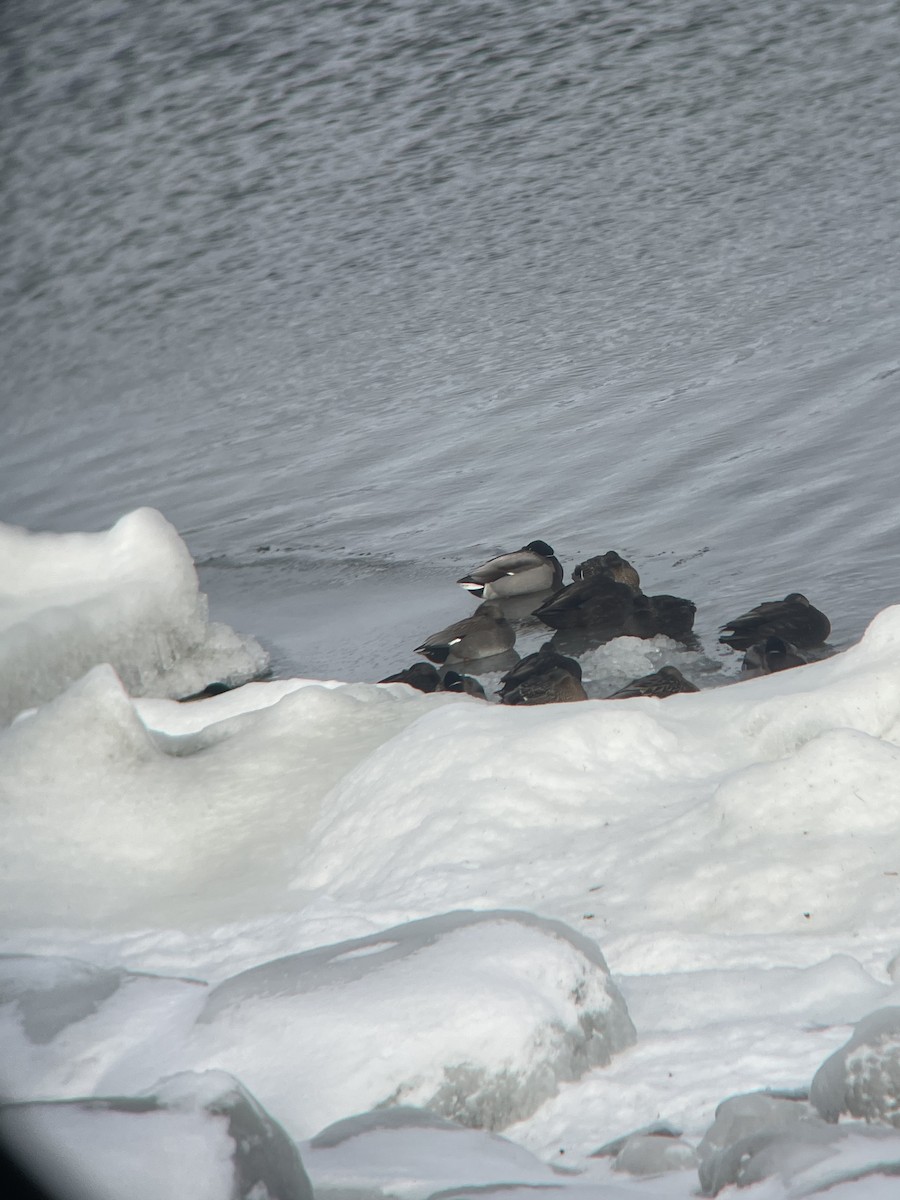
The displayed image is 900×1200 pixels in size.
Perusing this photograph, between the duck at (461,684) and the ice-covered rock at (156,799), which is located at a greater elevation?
the ice-covered rock at (156,799)

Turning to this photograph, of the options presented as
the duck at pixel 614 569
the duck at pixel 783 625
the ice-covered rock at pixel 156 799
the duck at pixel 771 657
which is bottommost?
the duck at pixel 614 569

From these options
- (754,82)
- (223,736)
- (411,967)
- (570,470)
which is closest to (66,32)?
(754,82)

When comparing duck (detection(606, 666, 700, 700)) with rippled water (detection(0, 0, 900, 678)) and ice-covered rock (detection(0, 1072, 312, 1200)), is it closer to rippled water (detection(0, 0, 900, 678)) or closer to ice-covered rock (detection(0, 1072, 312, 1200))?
rippled water (detection(0, 0, 900, 678))

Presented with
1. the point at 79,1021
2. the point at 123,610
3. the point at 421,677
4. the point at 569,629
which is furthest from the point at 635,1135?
the point at 123,610

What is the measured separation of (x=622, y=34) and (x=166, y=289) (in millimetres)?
6705

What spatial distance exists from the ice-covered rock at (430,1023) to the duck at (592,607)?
12.2 feet

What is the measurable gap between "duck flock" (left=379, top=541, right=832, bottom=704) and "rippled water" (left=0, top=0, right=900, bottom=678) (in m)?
0.36

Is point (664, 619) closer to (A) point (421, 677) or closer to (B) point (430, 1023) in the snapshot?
(A) point (421, 677)

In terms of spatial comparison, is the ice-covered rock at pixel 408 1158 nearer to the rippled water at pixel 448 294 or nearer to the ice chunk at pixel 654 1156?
the ice chunk at pixel 654 1156

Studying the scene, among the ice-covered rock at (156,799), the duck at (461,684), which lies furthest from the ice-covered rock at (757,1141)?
the duck at (461,684)

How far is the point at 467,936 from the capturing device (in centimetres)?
215

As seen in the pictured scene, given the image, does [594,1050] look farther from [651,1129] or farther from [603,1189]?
[603,1189]

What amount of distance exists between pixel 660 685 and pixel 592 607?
117 cm

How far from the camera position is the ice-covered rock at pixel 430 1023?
6.18ft
